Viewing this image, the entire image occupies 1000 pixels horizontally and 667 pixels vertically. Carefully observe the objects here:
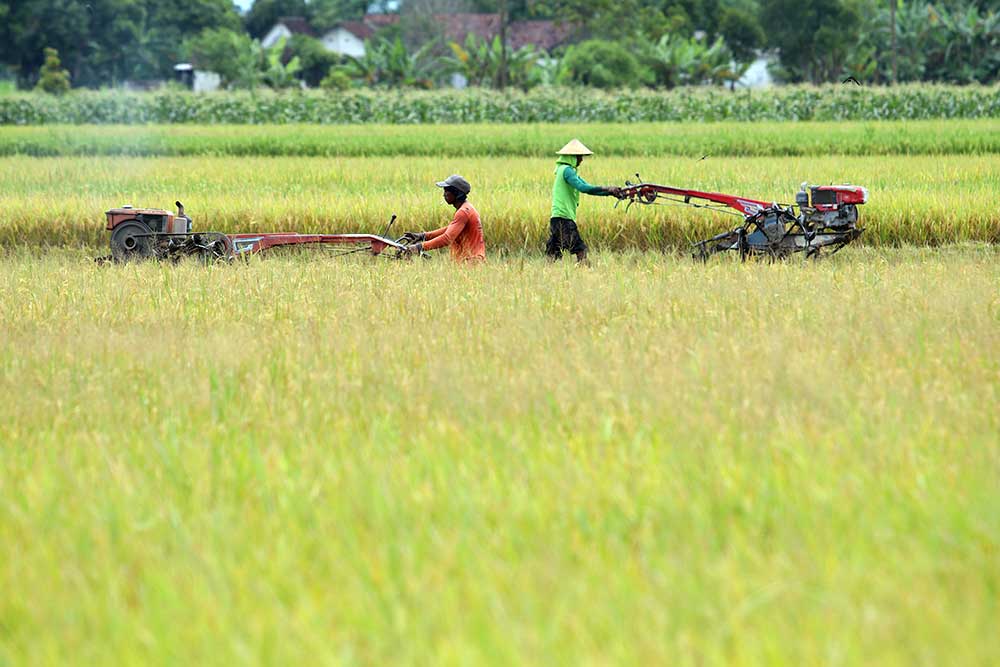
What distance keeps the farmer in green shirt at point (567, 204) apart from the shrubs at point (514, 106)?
20.3 meters

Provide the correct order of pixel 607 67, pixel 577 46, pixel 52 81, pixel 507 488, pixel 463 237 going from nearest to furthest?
pixel 507 488 → pixel 463 237 → pixel 52 81 → pixel 607 67 → pixel 577 46

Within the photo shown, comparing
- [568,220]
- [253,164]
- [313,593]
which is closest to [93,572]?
[313,593]

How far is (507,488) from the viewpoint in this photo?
423cm

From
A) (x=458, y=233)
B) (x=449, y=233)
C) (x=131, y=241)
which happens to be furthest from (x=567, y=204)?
(x=131, y=241)

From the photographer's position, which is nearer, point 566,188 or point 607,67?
point 566,188

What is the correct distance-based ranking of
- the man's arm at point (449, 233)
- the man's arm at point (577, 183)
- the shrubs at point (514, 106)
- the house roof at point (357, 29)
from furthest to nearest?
the house roof at point (357, 29) < the shrubs at point (514, 106) < the man's arm at point (577, 183) < the man's arm at point (449, 233)

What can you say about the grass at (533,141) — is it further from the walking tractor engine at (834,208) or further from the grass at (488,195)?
the walking tractor engine at (834,208)

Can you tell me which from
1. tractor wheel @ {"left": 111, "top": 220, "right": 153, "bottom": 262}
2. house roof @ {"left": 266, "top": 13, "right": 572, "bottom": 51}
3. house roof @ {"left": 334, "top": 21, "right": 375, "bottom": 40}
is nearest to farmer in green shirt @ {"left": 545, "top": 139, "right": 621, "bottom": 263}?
tractor wheel @ {"left": 111, "top": 220, "right": 153, "bottom": 262}

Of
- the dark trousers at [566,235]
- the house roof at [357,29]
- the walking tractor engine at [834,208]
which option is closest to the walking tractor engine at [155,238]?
the dark trousers at [566,235]

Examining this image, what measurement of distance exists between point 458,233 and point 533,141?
13.7 m

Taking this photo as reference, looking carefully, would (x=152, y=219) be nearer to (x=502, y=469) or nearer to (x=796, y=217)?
(x=796, y=217)

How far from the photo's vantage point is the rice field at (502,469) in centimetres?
321

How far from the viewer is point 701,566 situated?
11.7ft

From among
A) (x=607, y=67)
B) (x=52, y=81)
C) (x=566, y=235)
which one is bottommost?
(x=566, y=235)
